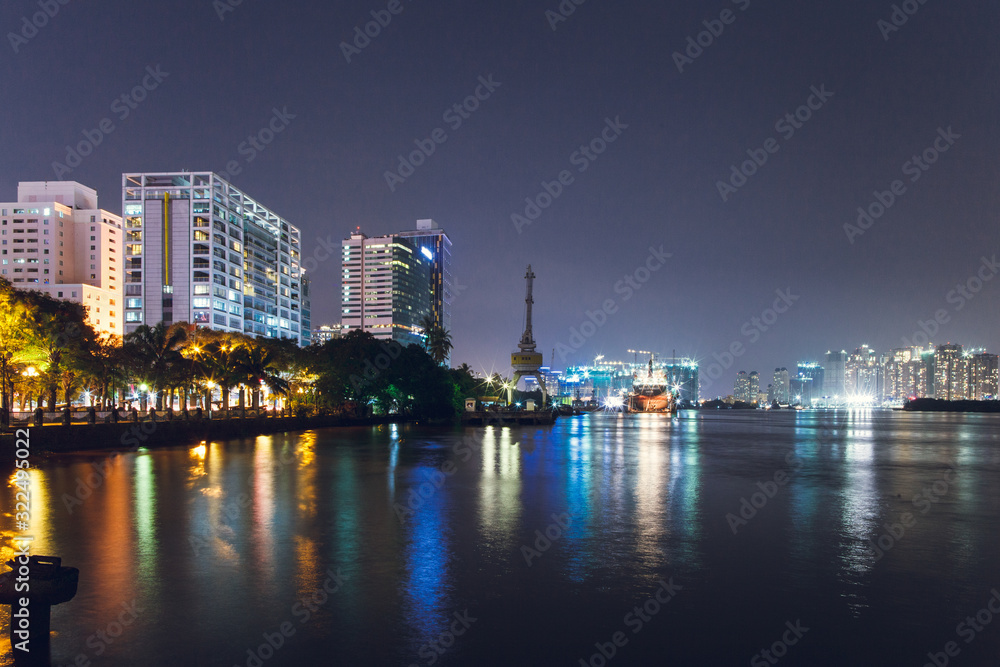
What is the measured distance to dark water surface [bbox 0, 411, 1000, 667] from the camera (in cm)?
848

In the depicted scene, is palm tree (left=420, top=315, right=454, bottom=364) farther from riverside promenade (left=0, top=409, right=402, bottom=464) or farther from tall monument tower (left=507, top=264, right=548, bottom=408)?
riverside promenade (left=0, top=409, right=402, bottom=464)

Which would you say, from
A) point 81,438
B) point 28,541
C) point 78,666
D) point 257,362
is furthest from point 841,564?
point 257,362

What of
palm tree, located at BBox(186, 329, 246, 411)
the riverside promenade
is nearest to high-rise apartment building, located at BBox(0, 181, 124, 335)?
palm tree, located at BBox(186, 329, 246, 411)

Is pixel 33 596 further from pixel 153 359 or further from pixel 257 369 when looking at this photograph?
pixel 257 369

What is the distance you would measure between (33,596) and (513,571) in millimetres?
7216

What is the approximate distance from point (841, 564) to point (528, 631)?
710cm

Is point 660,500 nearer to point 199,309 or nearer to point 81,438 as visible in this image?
point 81,438

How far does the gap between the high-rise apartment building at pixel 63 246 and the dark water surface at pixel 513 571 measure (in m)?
164

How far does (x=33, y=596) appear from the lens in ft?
23.3

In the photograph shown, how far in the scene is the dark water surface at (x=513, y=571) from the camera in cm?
848

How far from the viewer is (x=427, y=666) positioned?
782 cm

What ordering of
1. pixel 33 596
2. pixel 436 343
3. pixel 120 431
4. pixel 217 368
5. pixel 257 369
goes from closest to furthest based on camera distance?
pixel 33 596 < pixel 120 431 < pixel 217 368 < pixel 257 369 < pixel 436 343

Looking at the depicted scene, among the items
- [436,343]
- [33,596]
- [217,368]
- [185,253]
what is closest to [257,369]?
[217,368]

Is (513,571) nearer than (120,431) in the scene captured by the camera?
Yes
